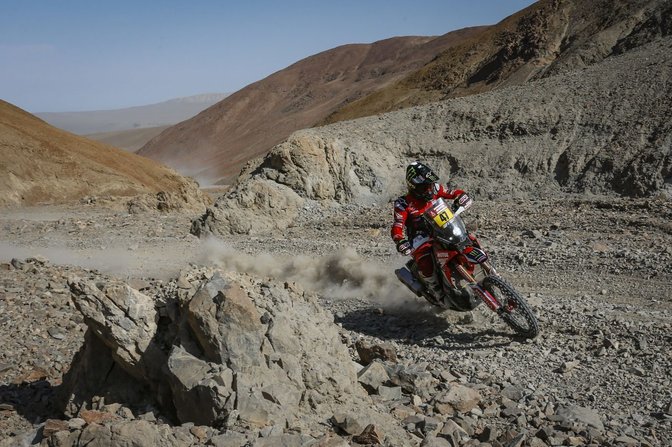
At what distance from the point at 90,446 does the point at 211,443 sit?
0.89 m

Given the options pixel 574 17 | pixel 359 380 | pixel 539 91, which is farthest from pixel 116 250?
pixel 574 17

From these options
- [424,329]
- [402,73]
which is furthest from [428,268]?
[402,73]

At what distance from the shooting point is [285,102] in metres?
100

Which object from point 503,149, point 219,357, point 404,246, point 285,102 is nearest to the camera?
point 219,357

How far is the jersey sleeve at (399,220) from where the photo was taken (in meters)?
8.31

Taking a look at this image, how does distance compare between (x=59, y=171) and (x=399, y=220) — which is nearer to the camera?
(x=399, y=220)

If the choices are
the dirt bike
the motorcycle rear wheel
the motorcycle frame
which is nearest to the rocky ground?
the motorcycle rear wheel

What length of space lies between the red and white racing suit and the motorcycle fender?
22.0 inches

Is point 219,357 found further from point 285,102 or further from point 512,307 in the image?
point 285,102

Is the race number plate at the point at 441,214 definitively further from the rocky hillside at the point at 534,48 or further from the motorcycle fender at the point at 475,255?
the rocky hillside at the point at 534,48

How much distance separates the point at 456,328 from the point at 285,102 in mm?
93861

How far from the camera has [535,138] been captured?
66.9 ft

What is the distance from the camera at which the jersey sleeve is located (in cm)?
831

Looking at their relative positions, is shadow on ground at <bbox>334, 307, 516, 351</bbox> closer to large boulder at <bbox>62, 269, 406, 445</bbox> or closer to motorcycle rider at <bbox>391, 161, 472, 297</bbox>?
motorcycle rider at <bbox>391, 161, 472, 297</bbox>
